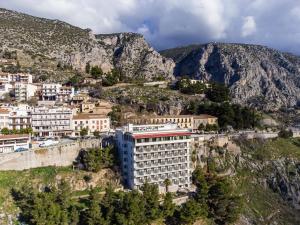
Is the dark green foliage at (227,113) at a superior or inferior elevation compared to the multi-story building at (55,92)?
inferior

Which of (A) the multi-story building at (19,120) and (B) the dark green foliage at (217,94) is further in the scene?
(B) the dark green foliage at (217,94)

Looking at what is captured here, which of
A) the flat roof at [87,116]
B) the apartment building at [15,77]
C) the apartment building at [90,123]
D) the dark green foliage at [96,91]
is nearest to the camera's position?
the apartment building at [90,123]

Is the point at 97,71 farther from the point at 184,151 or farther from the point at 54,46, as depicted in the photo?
the point at 184,151

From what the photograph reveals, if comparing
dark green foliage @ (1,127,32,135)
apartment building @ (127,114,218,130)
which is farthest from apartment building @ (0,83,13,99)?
apartment building @ (127,114,218,130)

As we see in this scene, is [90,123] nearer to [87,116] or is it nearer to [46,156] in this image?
[87,116]

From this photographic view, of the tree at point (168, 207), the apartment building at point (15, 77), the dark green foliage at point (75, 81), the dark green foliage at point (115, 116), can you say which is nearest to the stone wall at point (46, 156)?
the tree at point (168, 207)

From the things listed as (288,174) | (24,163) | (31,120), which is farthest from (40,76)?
(288,174)

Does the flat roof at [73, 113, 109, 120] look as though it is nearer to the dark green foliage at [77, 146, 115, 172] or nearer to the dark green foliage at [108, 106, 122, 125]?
the dark green foliage at [108, 106, 122, 125]

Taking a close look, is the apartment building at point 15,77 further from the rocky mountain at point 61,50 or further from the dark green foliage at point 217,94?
the dark green foliage at point 217,94
